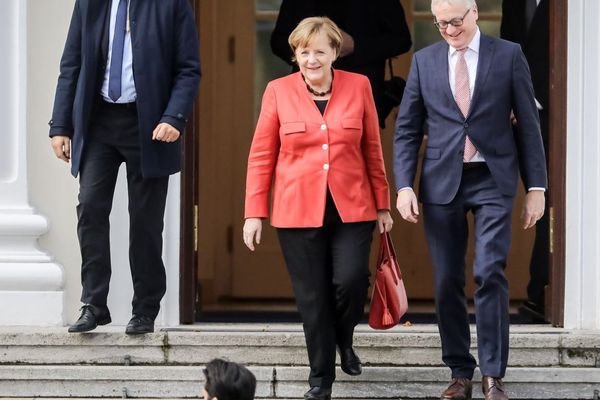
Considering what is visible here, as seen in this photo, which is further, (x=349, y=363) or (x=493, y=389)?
(x=349, y=363)

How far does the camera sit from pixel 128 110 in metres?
6.40

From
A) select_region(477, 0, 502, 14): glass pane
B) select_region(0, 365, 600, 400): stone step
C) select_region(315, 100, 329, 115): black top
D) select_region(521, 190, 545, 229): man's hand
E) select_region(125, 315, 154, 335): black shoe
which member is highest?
select_region(477, 0, 502, 14): glass pane

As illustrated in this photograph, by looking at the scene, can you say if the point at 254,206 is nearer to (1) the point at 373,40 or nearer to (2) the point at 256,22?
(1) the point at 373,40

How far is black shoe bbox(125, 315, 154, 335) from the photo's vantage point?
6.58 meters

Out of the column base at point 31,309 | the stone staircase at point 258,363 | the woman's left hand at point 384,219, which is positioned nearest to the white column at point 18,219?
the column base at point 31,309

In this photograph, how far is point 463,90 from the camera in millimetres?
6008

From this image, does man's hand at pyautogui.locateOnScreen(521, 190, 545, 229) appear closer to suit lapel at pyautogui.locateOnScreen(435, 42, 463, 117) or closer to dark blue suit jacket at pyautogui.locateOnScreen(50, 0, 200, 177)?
suit lapel at pyautogui.locateOnScreen(435, 42, 463, 117)

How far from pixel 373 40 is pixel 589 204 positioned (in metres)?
1.36

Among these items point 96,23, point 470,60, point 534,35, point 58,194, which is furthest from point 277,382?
point 534,35

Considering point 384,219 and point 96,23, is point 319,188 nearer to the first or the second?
point 384,219

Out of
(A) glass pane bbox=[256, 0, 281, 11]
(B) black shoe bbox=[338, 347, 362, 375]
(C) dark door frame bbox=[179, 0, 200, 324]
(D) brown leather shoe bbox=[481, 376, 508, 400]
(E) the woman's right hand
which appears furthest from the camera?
(A) glass pane bbox=[256, 0, 281, 11]

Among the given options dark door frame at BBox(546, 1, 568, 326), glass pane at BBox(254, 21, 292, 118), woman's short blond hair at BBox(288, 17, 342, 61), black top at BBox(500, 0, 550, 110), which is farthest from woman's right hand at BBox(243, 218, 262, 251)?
glass pane at BBox(254, 21, 292, 118)

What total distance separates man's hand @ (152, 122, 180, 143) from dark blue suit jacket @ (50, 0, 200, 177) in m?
0.03

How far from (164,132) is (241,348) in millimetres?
1048
